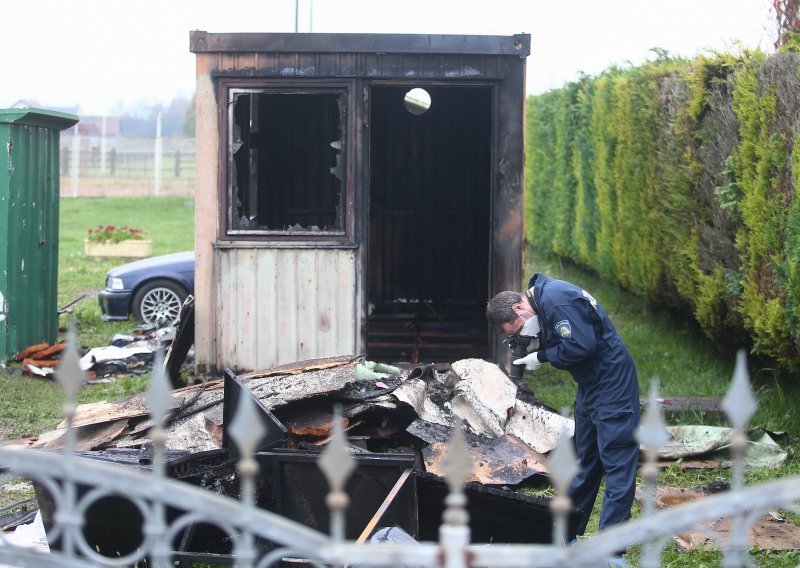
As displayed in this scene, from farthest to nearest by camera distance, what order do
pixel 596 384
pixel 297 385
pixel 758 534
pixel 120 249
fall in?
pixel 120 249 < pixel 297 385 < pixel 758 534 < pixel 596 384

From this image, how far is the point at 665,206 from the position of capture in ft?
34.4

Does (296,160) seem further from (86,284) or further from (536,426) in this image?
(86,284)

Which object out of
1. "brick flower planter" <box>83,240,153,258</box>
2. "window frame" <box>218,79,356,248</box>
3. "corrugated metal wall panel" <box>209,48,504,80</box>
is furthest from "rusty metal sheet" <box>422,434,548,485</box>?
"brick flower planter" <box>83,240,153,258</box>

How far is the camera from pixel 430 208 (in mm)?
12766

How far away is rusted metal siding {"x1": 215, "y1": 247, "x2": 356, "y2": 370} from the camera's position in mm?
9148

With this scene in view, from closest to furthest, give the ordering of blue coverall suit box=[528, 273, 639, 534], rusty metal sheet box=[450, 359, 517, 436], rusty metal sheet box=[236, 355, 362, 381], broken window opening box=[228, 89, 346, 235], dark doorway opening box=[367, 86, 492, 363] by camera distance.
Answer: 1. blue coverall suit box=[528, 273, 639, 534]
2. rusty metal sheet box=[450, 359, 517, 436]
3. rusty metal sheet box=[236, 355, 362, 381]
4. broken window opening box=[228, 89, 346, 235]
5. dark doorway opening box=[367, 86, 492, 363]

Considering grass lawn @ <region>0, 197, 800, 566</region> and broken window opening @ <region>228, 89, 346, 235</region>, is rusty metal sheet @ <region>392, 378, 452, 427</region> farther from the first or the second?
broken window opening @ <region>228, 89, 346, 235</region>

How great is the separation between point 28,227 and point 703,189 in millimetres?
6853

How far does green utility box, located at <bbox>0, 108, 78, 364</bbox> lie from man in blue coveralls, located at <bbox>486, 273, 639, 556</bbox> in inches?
252

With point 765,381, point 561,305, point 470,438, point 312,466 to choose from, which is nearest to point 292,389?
point 470,438

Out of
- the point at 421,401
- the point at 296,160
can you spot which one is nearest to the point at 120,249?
the point at 296,160

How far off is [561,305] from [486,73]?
409 centimetres

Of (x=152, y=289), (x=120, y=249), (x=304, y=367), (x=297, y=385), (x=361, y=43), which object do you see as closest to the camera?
(x=297, y=385)

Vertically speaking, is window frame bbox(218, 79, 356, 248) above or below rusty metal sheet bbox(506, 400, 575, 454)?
above
